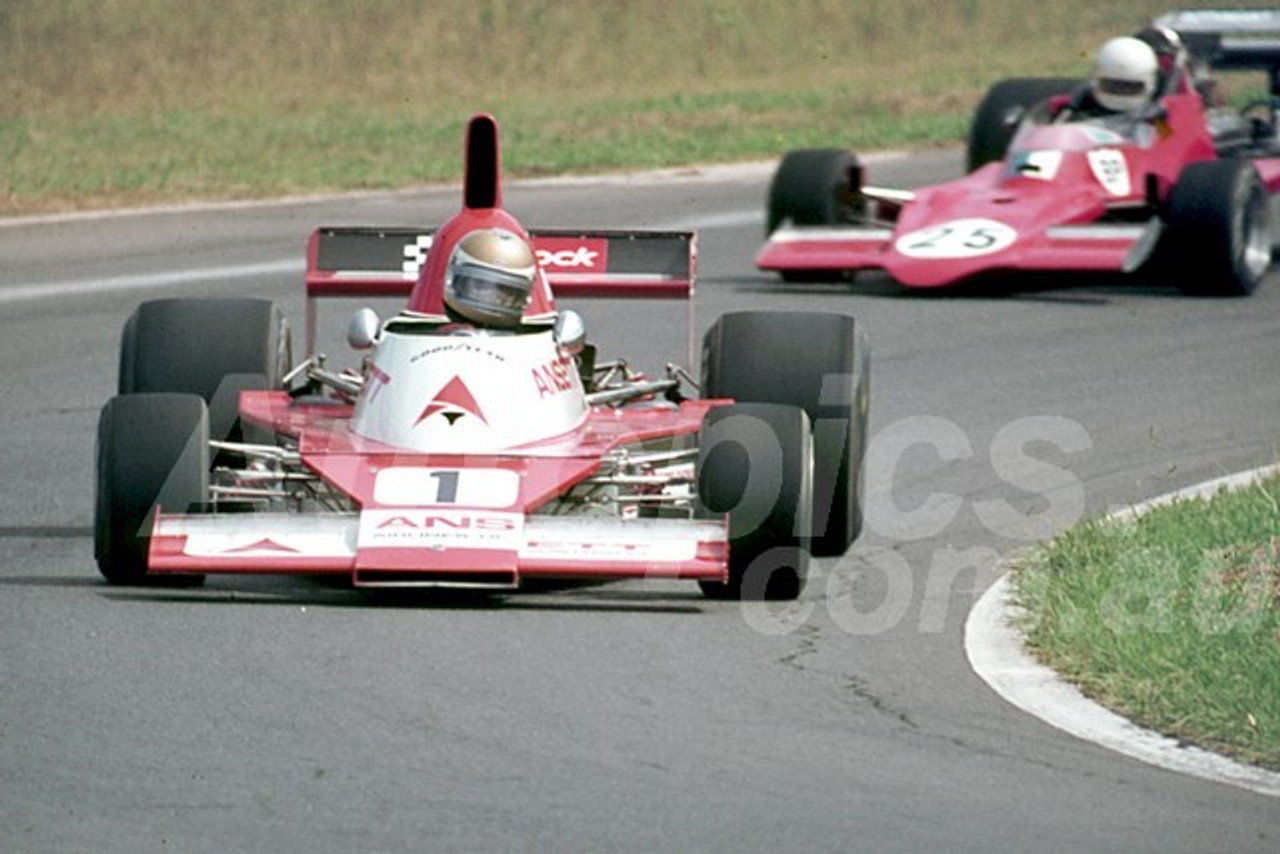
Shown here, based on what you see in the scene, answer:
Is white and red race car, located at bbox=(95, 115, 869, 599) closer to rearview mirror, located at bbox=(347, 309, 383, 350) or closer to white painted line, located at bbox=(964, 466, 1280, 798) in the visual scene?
rearview mirror, located at bbox=(347, 309, 383, 350)

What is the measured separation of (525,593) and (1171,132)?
33.8 feet

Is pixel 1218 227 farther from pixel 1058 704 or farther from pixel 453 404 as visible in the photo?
pixel 1058 704

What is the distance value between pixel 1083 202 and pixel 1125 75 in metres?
1.19

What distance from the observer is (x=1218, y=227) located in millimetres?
18016

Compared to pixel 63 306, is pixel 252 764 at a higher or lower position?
higher

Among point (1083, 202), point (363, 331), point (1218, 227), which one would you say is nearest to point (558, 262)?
point (363, 331)

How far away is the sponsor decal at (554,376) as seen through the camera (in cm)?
1027

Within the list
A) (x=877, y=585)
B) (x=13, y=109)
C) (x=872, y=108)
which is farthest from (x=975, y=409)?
(x=13, y=109)

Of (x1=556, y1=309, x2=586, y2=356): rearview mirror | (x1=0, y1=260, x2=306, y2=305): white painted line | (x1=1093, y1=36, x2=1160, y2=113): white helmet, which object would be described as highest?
(x1=556, y1=309, x2=586, y2=356): rearview mirror

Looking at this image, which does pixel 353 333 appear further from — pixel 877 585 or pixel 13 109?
pixel 13 109

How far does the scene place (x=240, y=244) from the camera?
21.9m

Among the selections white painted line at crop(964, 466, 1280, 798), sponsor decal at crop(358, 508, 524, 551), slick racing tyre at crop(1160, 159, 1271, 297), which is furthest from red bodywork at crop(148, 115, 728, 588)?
slick racing tyre at crop(1160, 159, 1271, 297)

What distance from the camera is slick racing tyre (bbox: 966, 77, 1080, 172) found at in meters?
22.1

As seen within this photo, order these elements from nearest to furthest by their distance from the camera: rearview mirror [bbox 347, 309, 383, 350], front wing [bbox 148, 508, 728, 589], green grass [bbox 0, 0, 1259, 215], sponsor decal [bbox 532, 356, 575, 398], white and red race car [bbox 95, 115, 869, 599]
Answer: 1. front wing [bbox 148, 508, 728, 589]
2. white and red race car [bbox 95, 115, 869, 599]
3. sponsor decal [bbox 532, 356, 575, 398]
4. rearview mirror [bbox 347, 309, 383, 350]
5. green grass [bbox 0, 0, 1259, 215]
